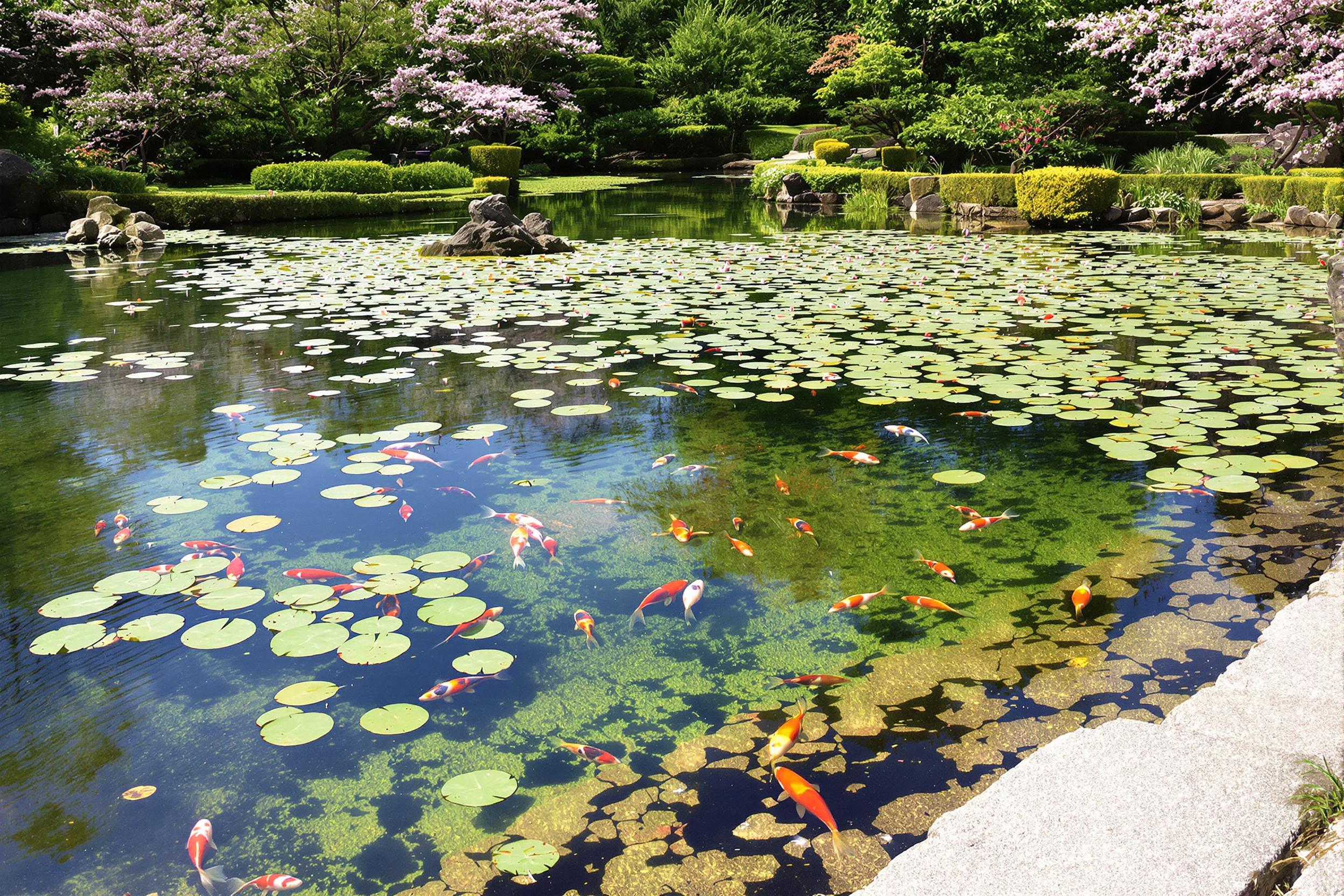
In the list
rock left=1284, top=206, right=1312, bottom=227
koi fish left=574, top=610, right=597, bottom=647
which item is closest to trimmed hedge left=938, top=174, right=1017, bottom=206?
rock left=1284, top=206, right=1312, bottom=227

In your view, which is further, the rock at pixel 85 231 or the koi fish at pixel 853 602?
the rock at pixel 85 231

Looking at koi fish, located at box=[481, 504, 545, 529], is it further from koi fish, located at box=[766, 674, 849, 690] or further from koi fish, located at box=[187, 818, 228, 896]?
koi fish, located at box=[187, 818, 228, 896]

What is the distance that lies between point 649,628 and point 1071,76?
1991 centimetres

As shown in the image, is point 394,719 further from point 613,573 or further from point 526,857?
point 613,573

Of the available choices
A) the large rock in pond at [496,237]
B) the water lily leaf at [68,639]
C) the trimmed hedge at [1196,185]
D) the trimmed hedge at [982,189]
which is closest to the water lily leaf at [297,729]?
the water lily leaf at [68,639]

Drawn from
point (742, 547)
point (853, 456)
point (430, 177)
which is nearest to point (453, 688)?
point (742, 547)

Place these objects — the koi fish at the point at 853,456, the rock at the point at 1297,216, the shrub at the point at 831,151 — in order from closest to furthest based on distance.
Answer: the koi fish at the point at 853,456 → the rock at the point at 1297,216 → the shrub at the point at 831,151

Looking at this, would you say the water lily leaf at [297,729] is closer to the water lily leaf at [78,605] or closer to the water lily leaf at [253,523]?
the water lily leaf at [78,605]

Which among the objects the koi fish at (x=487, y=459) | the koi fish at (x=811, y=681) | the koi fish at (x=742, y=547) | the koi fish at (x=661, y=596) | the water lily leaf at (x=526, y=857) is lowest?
the water lily leaf at (x=526, y=857)

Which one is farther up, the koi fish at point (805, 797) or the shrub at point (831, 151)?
the shrub at point (831, 151)

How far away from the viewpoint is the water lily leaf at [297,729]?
1.83 metres

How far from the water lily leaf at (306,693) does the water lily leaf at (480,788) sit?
436mm

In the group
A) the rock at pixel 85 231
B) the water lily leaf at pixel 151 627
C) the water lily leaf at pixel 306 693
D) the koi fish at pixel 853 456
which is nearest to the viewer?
the water lily leaf at pixel 306 693

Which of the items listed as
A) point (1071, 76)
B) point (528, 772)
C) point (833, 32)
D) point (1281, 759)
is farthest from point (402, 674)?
point (833, 32)
